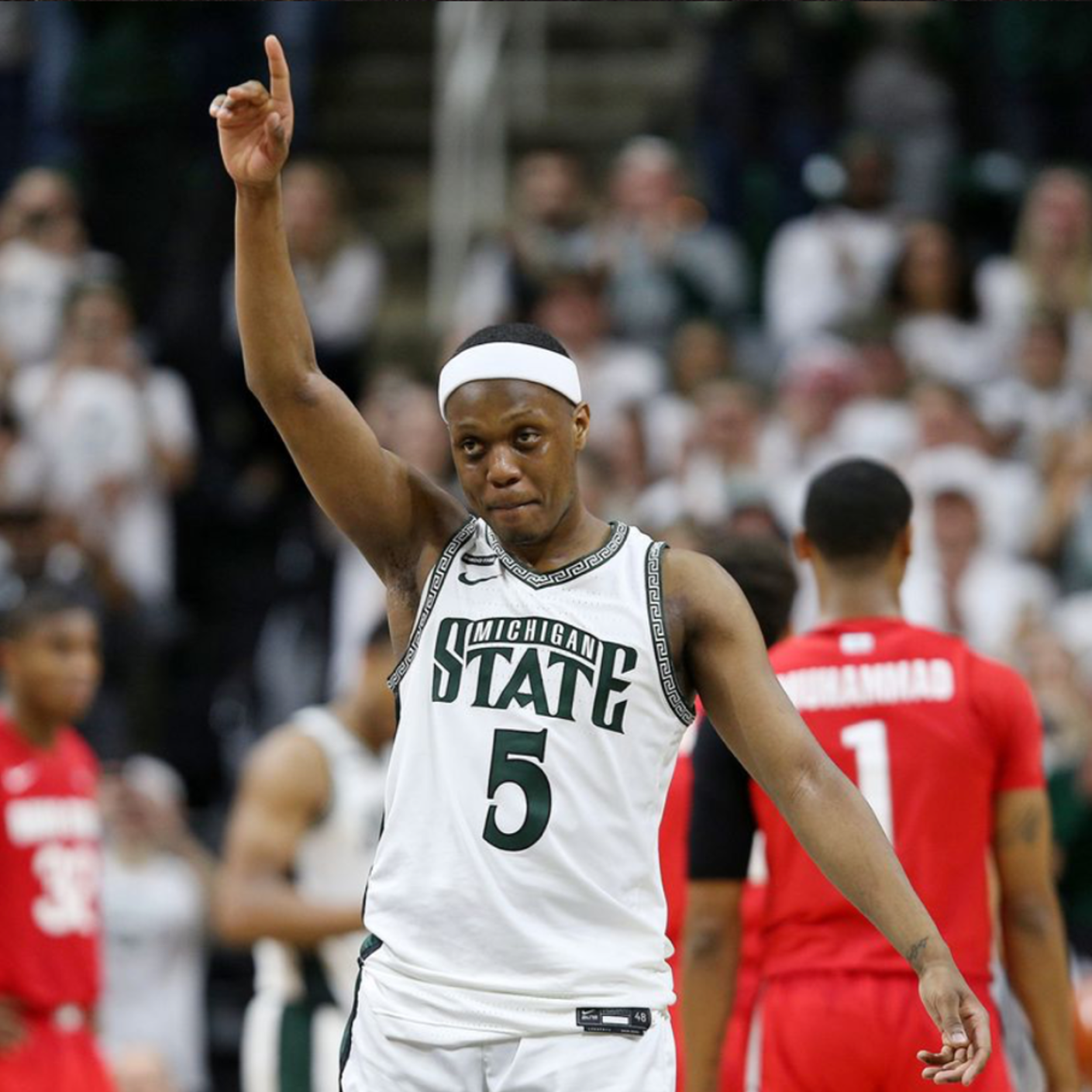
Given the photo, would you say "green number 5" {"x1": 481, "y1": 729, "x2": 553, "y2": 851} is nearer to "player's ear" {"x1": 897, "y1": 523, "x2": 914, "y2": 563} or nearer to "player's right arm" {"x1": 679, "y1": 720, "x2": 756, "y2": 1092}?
"player's right arm" {"x1": 679, "y1": 720, "x2": 756, "y2": 1092}

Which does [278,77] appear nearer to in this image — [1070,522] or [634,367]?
[1070,522]

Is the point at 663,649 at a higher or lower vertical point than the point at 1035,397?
lower

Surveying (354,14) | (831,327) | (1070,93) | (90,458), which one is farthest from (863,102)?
(90,458)

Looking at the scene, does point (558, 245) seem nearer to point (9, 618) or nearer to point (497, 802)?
point (9, 618)

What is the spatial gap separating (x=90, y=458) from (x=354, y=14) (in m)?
6.31

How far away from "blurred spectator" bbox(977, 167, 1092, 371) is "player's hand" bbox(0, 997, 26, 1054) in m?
7.60

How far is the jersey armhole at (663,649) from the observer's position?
4.66m

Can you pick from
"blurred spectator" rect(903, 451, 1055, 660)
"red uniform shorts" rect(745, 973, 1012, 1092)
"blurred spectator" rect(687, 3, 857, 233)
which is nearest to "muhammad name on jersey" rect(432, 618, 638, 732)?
"red uniform shorts" rect(745, 973, 1012, 1092)

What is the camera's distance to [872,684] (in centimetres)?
570

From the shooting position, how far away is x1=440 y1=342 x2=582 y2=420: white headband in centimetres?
465

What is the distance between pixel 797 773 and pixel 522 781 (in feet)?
1.84

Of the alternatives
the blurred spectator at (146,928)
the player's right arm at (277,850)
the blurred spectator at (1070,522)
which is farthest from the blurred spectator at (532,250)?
the player's right arm at (277,850)

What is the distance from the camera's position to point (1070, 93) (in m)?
15.9

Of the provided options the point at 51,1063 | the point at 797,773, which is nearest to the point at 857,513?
the point at 797,773
